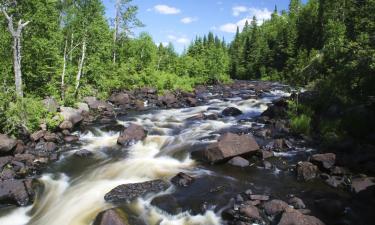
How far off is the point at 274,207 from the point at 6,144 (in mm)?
13548

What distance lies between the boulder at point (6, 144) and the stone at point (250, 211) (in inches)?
487

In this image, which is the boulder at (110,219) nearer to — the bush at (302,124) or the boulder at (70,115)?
the boulder at (70,115)

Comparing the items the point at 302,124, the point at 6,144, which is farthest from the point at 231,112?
the point at 6,144

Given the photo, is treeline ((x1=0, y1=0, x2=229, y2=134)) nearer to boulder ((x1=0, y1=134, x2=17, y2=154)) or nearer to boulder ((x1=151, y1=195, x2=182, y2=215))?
boulder ((x1=0, y1=134, x2=17, y2=154))

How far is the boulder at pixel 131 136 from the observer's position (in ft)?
72.2

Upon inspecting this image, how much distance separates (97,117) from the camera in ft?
96.9

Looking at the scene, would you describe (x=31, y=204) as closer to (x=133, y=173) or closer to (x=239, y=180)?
(x=133, y=173)

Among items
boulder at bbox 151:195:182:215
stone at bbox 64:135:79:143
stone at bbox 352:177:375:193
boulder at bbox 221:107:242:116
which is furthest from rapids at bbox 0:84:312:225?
boulder at bbox 221:107:242:116

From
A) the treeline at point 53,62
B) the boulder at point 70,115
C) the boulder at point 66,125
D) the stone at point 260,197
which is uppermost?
the treeline at point 53,62

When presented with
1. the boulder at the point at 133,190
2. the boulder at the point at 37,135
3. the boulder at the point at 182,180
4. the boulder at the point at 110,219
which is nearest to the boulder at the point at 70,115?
the boulder at the point at 37,135

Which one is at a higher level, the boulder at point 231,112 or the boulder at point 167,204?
the boulder at point 231,112

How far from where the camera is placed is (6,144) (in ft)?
58.5

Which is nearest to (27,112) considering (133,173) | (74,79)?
(133,173)

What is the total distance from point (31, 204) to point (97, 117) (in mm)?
15920
